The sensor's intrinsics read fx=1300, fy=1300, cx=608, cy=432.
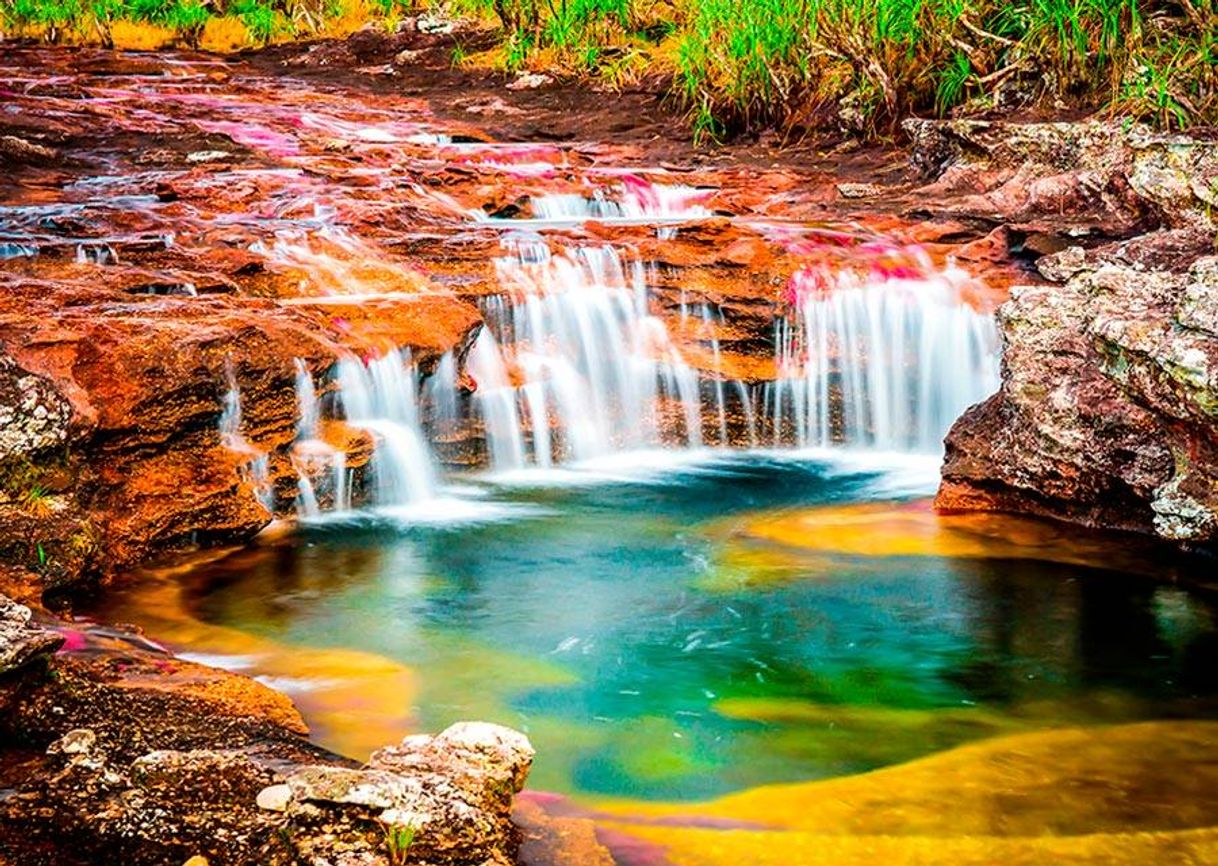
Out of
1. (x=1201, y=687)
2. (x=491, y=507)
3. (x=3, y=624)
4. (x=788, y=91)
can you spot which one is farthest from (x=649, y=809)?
(x=788, y=91)

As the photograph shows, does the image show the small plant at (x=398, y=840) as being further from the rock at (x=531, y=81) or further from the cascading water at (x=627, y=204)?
the rock at (x=531, y=81)

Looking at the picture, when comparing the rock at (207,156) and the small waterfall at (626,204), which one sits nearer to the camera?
the small waterfall at (626,204)

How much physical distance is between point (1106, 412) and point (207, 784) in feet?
15.5

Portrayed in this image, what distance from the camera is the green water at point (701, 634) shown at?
14.2ft

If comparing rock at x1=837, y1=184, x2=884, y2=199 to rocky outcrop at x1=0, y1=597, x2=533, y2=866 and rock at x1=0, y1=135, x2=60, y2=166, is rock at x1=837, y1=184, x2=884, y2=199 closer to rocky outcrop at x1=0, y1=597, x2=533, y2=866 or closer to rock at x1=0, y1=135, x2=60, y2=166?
rock at x1=0, y1=135, x2=60, y2=166

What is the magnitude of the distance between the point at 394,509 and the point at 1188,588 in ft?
13.1

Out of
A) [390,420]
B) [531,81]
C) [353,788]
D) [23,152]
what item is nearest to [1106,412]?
[390,420]

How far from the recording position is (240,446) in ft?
21.4

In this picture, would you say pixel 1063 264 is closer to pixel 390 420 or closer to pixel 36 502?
pixel 390 420

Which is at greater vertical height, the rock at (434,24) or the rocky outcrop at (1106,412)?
the rock at (434,24)

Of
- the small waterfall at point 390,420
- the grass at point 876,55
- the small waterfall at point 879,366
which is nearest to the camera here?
the small waterfall at point 390,420

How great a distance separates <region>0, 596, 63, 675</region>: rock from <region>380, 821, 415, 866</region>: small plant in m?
1.28

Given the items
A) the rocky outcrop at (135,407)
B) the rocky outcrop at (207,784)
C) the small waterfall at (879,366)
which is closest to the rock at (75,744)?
the rocky outcrop at (207,784)

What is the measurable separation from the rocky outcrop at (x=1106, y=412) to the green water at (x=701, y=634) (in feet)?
1.94
